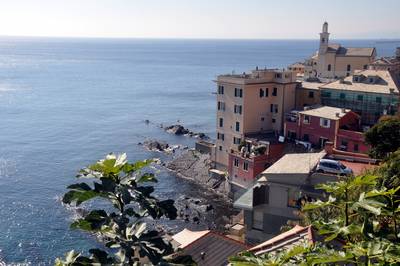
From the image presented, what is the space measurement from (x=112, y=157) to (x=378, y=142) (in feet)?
122

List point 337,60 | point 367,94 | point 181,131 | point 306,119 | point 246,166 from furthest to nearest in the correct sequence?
point 181,131 → point 337,60 → point 367,94 → point 306,119 → point 246,166

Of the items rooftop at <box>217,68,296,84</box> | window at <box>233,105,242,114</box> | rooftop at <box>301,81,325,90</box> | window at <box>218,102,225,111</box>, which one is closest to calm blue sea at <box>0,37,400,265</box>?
window at <box>218,102,225,111</box>

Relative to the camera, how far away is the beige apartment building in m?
53.0

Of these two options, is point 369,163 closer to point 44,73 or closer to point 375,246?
point 375,246

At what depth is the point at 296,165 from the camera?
35.9 m

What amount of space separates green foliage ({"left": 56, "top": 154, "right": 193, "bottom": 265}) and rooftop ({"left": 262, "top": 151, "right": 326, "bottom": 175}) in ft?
96.1

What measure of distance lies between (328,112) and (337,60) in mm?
33938

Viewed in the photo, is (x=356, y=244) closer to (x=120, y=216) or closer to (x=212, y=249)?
(x=120, y=216)

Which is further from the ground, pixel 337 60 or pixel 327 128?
pixel 337 60

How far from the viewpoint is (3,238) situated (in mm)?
41969

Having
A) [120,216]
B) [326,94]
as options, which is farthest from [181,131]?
[120,216]

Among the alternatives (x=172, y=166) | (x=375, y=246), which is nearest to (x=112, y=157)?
(x=375, y=246)

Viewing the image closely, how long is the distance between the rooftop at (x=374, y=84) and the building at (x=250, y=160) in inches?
379

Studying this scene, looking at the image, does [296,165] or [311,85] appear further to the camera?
[311,85]
